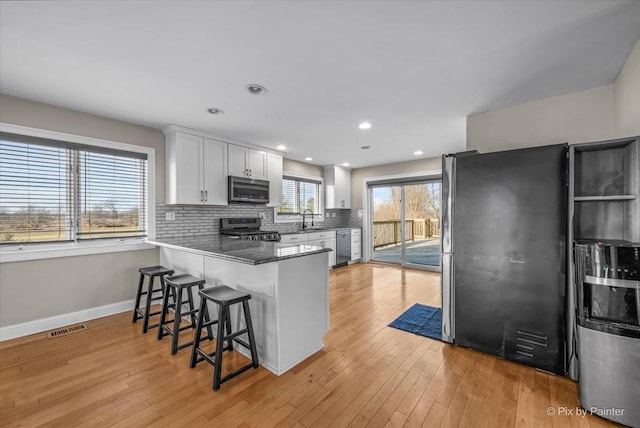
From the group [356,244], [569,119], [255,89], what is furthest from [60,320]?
[569,119]

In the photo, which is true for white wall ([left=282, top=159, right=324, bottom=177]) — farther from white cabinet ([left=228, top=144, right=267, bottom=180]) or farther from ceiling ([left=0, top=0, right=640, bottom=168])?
ceiling ([left=0, top=0, right=640, bottom=168])

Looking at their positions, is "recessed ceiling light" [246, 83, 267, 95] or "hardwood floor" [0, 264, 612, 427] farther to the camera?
"recessed ceiling light" [246, 83, 267, 95]

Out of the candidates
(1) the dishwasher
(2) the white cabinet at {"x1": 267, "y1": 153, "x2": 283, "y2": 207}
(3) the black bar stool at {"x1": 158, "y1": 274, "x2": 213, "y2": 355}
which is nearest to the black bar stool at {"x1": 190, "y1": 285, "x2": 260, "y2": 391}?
(3) the black bar stool at {"x1": 158, "y1": 274, "x2": 213, "y2": 355}

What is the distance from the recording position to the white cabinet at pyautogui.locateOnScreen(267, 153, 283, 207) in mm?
4872

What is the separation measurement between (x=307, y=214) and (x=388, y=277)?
7.60 ft

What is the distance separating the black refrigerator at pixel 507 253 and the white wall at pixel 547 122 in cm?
79

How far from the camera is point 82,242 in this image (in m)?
3.17

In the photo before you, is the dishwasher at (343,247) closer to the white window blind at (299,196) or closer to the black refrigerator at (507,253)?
the white window blind at (299,196)

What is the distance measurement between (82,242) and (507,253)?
4.49 meters

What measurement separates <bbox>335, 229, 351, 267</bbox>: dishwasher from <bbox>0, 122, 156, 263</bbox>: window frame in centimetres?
369

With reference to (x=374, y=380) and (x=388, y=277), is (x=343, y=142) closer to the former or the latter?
(x=388, y=277)

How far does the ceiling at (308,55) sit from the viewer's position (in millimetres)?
1577

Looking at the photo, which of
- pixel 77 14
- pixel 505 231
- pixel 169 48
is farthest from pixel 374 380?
pixel 77 14

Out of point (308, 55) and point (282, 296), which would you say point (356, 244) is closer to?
point (282, 296)
